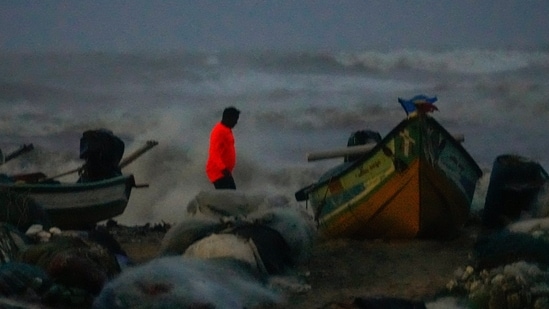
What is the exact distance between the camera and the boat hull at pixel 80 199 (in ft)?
19.1

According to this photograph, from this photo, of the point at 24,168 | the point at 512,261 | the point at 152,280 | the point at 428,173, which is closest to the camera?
the point at 152,280

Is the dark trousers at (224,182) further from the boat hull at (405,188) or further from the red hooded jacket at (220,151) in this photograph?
the boat hull at (405,188)

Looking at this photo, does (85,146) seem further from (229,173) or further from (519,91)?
(519,91)

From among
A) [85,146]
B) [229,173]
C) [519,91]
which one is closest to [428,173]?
[229,173]

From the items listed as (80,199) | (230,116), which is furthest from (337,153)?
(80,199)

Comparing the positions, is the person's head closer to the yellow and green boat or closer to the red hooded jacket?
the red hooded jacket

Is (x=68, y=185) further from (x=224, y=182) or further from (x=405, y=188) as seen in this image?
(x=405, y=188)

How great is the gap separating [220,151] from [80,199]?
97 centimetres

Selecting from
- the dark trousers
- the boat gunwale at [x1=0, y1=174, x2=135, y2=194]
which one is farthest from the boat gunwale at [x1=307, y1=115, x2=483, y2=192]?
the boat gunwale at [x1=0, y1=174, x2=135, y2=194]

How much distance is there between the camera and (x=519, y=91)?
9773 mm

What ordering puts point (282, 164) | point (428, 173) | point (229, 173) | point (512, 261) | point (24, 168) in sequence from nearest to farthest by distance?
point (512, 261)
point (428, 173)
point (229, 173)
point (24, 168)
point (282, 164)

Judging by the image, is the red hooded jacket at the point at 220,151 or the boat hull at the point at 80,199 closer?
the boat hull at the point at 80,199

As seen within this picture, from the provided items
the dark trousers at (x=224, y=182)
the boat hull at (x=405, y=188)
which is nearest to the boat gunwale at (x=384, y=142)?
the boat hull at (x=405, y=188)

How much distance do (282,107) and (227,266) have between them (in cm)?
735
